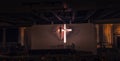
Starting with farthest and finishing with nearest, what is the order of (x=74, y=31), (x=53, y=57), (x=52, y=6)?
(x=74, y=31)
(x=53, y=57)
(x=52, y=6)

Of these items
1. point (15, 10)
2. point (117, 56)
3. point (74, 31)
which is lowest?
point (117, 56)

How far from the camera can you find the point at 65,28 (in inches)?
517

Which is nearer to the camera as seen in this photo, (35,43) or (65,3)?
(65,3)

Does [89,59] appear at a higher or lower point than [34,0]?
lower

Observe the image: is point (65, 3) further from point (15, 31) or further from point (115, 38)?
point (15, 31)

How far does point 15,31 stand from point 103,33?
943 cm

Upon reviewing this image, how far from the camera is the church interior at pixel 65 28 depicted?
7961 mm

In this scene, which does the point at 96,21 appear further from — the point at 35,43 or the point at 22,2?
the point at 22,2

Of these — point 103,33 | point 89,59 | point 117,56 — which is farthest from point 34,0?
point 103,33

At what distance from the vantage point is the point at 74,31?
43.1ft

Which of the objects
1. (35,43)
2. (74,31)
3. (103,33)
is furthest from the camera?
(103,33)

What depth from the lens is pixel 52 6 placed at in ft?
26.0

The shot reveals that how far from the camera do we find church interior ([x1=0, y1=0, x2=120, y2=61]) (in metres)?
7.96

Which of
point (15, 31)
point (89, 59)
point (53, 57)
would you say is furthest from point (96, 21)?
point (15, 31)
